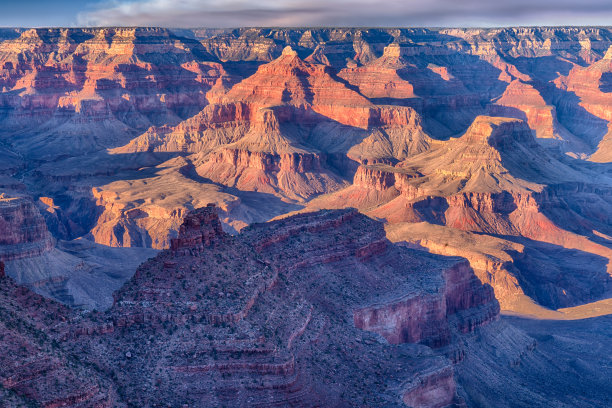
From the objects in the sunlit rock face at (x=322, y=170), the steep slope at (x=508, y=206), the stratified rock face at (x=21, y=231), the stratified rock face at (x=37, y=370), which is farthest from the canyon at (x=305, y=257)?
the sunlit rock face at (x=322, y=170)

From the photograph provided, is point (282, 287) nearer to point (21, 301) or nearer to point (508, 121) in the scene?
point (21, 301)

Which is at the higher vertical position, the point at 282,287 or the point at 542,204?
the point at 282,287

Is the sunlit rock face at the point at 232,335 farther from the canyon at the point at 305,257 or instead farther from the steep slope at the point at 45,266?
the steep slope at the point at 45,266

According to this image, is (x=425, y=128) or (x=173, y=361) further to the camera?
(x=425, y=128)

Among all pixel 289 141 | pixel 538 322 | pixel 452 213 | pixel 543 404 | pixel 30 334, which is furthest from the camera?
pixel 289 141

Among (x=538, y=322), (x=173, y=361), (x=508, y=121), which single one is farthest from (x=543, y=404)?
(x=508, y=121)

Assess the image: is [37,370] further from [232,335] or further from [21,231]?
[21,231]
